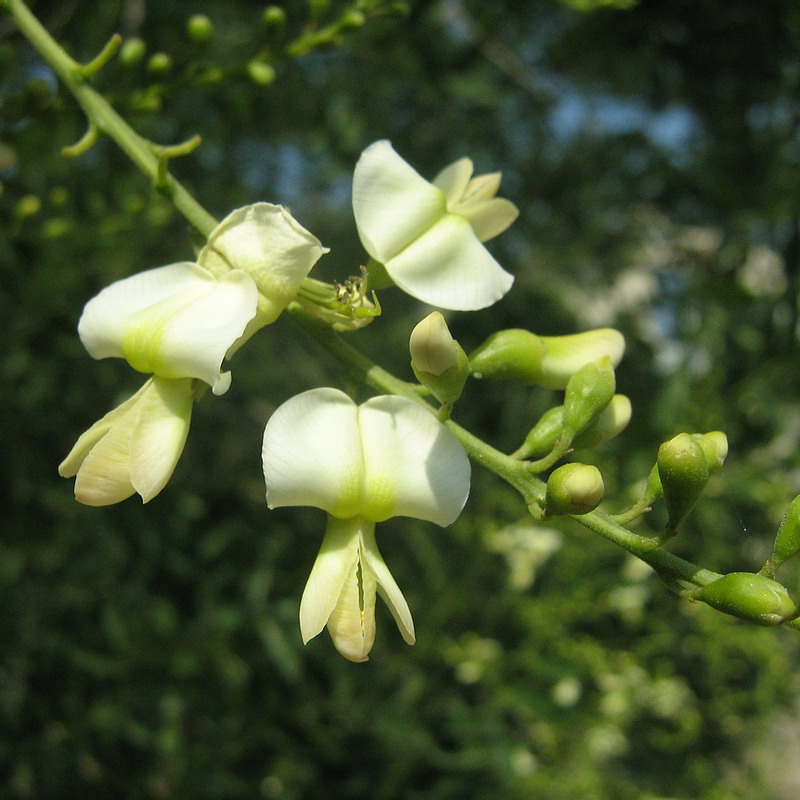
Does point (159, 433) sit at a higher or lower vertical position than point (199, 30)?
lower

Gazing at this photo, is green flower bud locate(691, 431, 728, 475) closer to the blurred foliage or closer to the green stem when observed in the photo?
the green stem

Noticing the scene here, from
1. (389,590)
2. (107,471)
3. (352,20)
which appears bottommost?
(389,590)

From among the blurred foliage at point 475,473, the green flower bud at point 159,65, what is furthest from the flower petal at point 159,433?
the blurred foliage at point 475,473

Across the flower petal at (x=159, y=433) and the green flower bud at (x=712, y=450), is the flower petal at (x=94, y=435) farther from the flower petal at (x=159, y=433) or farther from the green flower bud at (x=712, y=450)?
the green flower bud at (x=712, y=450)

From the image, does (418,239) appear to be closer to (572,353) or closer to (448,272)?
(448,272)

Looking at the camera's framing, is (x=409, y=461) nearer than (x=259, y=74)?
Yes

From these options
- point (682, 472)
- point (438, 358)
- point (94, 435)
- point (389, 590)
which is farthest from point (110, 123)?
point (682, 472)
